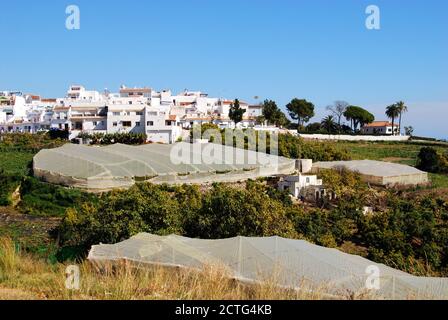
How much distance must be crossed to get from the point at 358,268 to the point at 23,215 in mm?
16875

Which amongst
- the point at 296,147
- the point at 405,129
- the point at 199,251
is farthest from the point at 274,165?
the point at 405,129

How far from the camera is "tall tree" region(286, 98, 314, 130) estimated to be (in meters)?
73.2

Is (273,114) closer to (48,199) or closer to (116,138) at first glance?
(116,138)

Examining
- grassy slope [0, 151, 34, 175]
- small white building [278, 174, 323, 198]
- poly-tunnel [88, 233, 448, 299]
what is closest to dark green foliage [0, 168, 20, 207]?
grassy slope [0, 151, 34, 175]

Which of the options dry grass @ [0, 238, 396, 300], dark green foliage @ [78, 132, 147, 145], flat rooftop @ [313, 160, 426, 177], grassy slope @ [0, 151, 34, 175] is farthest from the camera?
dark green foliage @ [78, 132, 147, 145]

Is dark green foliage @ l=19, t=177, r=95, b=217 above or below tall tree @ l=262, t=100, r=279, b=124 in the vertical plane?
below

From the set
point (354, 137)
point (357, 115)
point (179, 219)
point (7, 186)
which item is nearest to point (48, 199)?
point (7, 186)

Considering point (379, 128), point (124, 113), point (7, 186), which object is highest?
point (124, 113)

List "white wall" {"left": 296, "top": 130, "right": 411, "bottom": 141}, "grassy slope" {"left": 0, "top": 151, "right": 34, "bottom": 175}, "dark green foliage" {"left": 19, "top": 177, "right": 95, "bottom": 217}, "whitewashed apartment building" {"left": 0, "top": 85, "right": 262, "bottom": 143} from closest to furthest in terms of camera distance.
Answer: "dark green foliage" {"left": 19, "top": 177, "right": 95, "bottom": 217}, "grassy slope" {"left": 0, "top": 151, "right": 34, "bottom": 175}, "whitewashed apartment building" {"left": 0, "top": 85, "right": 262, "bottom": 143}, "white wall" {"left": 296, "top": 130, "right": 411, "bottom": 141}

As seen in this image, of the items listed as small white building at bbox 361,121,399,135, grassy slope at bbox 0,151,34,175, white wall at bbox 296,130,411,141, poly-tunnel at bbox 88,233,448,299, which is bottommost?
grassy slope at bbox 0,151,34,175

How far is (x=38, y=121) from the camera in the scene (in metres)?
56.3

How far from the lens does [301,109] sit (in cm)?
7312

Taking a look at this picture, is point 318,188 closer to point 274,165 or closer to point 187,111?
point 274,165

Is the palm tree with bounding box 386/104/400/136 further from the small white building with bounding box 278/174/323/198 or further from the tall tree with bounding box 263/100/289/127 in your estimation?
the small white building with bounding box 278/174/323/198
